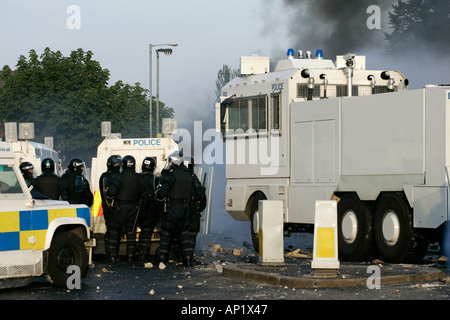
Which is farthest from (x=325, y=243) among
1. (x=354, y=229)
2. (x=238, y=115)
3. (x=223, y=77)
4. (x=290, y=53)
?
(x=223, y=77)

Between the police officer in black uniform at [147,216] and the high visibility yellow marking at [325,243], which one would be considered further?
the police officer in black uniform at [147,216]

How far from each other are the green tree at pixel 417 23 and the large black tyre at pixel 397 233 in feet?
126

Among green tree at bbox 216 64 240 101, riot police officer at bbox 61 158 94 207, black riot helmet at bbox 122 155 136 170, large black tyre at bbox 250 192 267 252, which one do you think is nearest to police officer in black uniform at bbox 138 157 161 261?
black riot helmet at bbox 122 155 136 170

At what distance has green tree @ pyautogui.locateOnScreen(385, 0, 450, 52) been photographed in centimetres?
5419

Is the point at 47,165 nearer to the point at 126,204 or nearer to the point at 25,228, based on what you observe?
the point at 126,204

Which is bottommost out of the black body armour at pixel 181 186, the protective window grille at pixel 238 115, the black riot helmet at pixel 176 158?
the black body armour at pixel 181 186

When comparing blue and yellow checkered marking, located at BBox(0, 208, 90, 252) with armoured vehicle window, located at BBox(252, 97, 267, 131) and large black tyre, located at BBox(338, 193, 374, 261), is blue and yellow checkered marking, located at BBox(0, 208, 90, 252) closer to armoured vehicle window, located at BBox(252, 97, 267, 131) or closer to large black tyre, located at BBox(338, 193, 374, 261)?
large black tyre, located at BBox(338, 193, 374, 261)

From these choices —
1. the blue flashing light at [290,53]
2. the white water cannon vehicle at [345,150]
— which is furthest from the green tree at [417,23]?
the white water cannon vehicle at [345,150]

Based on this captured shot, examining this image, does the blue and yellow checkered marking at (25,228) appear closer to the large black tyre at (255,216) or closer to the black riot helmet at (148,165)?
the black riot helmet at (148,165)

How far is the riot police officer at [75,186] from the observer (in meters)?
17.2

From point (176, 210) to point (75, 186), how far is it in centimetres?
207

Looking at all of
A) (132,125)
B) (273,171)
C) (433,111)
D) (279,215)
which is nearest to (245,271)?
(279,215)

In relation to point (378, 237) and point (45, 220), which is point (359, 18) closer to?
point (378, 237)

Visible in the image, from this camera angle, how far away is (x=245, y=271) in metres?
13.7
